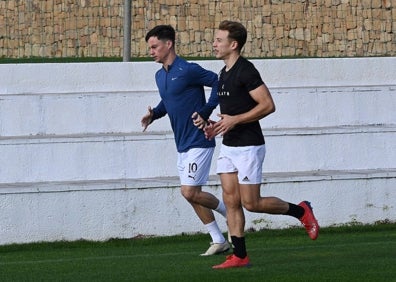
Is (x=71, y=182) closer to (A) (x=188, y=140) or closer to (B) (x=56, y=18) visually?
(A) (x=188, y=140)

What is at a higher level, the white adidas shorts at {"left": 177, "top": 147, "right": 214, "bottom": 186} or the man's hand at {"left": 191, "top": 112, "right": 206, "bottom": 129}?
the man's hand at {"left": 191, "top": 112, "right": 206, "bottom": 129}

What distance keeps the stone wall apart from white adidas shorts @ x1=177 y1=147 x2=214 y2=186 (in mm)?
8500

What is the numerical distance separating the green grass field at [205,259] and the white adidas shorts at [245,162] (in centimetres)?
71

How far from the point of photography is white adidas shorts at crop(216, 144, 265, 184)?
1067 cm

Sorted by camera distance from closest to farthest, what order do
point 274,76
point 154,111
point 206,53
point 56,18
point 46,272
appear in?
point 46,272, point 154,111, point 274,76, point 206,53, point 56,18

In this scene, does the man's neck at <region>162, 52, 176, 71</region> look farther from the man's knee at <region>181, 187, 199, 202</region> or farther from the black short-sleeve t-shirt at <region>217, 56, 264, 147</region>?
the black short-sleeve t-shirt at <region>217, 56, 264, 147</region>

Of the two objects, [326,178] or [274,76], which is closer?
[326,178]

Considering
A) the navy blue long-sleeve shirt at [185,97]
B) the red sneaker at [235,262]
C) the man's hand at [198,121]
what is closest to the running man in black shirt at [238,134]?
the red sneaker at [235,262]

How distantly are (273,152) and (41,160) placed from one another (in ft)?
8.42

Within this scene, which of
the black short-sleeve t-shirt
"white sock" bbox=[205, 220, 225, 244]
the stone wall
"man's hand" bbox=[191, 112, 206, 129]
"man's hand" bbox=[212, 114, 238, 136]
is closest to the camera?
"man's hand" bbox=[212, 114, 238, 136]

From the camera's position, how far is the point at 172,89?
11922mm

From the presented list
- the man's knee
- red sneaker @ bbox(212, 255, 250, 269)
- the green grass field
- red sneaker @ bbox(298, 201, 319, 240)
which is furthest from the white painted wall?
red sneaker @ bbox(212, 255, 250, 269)

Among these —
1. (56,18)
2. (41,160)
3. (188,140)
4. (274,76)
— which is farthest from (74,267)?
(56,18)

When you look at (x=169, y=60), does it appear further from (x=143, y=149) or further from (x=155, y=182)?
(x=143, y=149)
